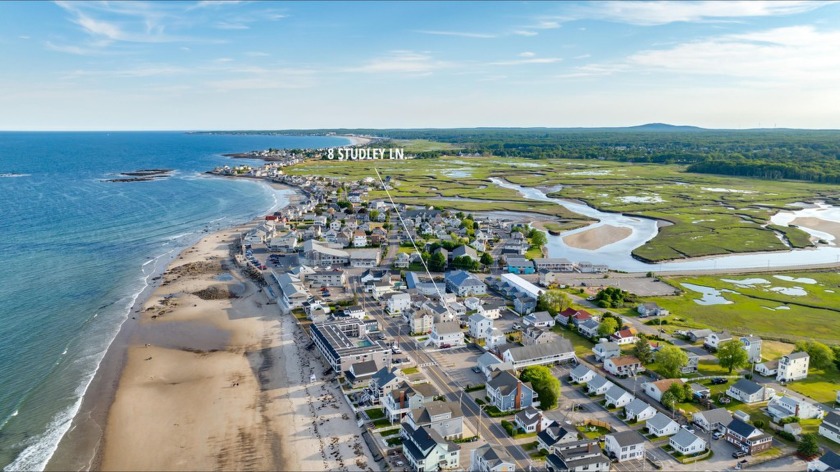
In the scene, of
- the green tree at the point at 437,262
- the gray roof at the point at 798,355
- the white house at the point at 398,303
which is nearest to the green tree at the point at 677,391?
the gray roof at the point at 798,355

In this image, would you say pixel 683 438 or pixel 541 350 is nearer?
pixel 683 438

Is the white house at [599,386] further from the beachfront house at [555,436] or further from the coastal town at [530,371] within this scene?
the beachfront house at [555,436]

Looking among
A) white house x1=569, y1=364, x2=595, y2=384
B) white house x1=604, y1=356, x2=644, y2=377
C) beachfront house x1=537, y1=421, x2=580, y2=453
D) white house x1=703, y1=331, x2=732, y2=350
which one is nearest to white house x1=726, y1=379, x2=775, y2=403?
white house x1=604, y1=356, x2=644, y2=377

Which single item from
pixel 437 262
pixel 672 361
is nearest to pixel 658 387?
pixel 672 361

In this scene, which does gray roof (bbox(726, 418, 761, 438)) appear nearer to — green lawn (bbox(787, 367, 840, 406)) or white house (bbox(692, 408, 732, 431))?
white house (bbox(692, 408, 732, 431))

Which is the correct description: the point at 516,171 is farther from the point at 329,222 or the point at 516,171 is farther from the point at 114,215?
the point at 114,215

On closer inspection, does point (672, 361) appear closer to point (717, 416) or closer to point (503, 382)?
point (717, 416)
